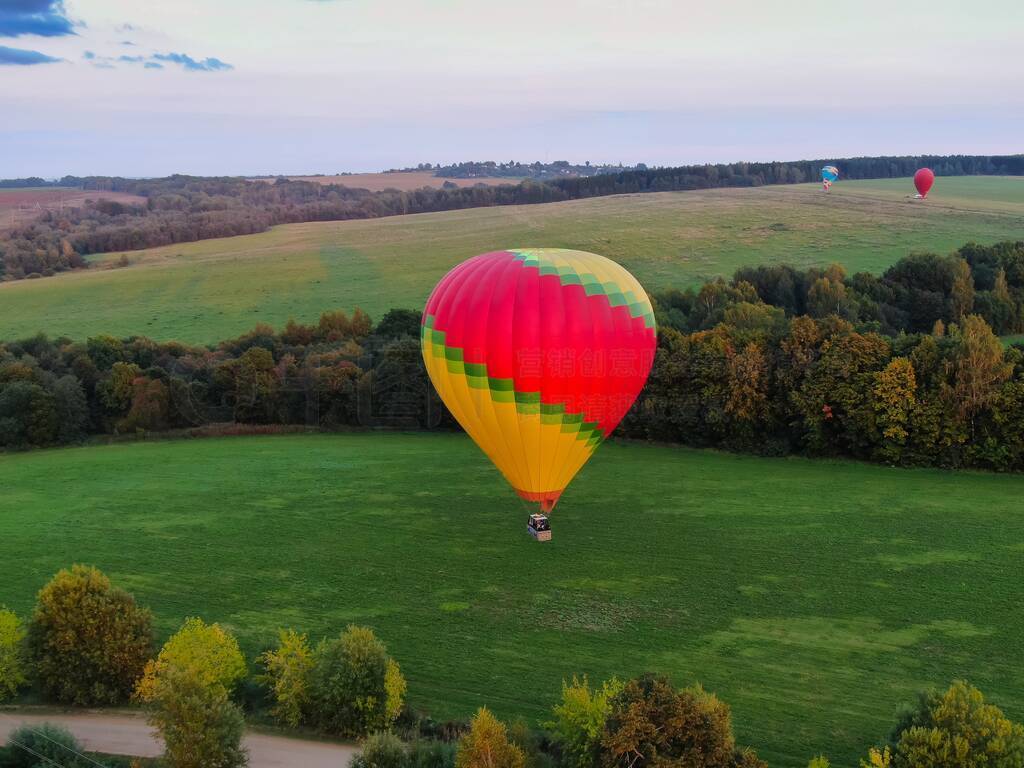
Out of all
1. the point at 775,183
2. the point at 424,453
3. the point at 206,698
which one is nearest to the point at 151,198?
the point at 775,183

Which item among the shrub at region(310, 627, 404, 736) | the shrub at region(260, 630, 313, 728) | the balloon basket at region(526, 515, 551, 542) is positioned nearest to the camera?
the shrub at region(310, 627, 404, 736)

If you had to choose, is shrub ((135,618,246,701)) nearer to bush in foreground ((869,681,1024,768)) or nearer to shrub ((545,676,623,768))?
shrub ((545,676,623,768))

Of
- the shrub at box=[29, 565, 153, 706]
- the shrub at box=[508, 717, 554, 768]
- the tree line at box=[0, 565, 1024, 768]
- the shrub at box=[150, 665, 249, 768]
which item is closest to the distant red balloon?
the tree line at box=[0, 565, 1024, 768]

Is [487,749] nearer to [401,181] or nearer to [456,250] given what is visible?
[456,250]

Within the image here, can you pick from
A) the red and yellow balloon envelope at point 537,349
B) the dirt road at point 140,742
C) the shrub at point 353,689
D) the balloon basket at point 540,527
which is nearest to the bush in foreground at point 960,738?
the shrub at point 353,689

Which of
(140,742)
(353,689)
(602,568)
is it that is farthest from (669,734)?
(602,568)

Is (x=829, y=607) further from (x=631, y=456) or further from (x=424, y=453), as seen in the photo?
(x=424, y=453)

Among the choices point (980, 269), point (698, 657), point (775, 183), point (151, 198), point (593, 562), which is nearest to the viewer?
point (698, 657)
